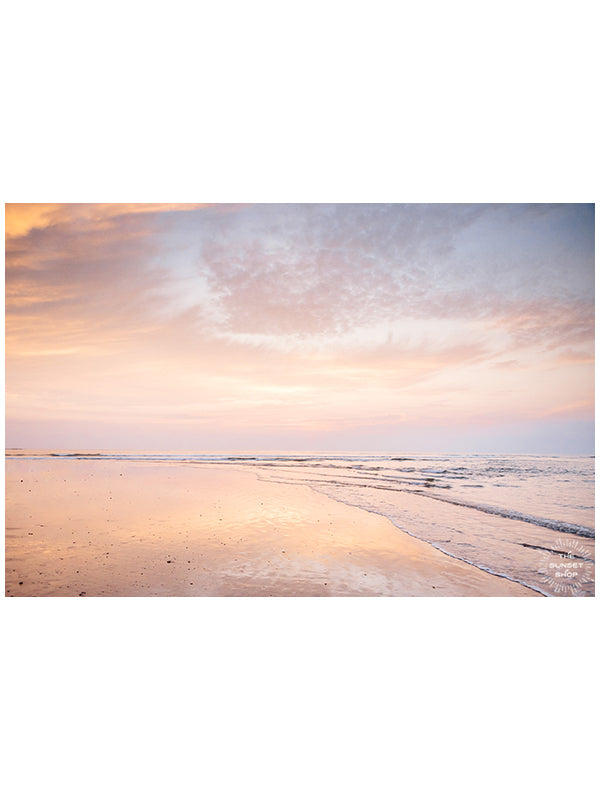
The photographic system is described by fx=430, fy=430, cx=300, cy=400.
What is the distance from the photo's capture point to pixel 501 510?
547cm

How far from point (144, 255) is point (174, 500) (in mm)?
3278

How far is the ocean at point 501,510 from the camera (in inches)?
143

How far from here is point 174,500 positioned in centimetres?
601

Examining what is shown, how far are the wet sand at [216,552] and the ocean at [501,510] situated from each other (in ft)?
0.97

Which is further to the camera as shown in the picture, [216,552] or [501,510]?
[501,510]

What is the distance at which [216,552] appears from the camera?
3.88 metres

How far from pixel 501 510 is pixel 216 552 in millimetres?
3677

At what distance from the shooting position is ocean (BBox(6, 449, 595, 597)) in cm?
363

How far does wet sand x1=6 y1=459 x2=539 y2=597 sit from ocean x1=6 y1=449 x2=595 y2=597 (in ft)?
0.97

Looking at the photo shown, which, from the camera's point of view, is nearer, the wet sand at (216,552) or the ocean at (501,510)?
the wet sand at (216,552)
